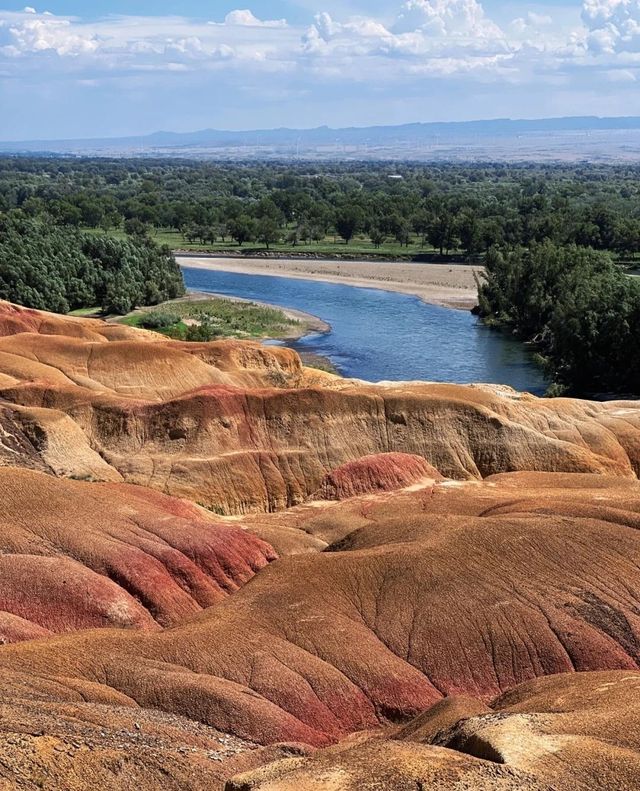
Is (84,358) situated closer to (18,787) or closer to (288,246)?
(18,787)

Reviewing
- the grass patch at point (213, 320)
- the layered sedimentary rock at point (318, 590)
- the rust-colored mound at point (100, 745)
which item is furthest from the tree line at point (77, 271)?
the rust-colored mound at point (100, 745)

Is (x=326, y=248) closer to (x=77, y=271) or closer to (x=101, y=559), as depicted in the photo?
(x=77, y=271)

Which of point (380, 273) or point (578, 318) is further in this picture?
point (380, 273)

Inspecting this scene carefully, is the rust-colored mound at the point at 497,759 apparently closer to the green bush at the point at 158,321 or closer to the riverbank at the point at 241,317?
the riverbank at the point at 241,317

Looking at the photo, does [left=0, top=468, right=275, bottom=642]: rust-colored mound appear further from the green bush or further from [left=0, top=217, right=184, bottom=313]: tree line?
[left=0, top=217, right=184, bottom=313]: tree line

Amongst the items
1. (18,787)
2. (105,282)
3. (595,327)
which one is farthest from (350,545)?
(105,282)

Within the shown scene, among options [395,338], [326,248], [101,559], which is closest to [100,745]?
[101,559]

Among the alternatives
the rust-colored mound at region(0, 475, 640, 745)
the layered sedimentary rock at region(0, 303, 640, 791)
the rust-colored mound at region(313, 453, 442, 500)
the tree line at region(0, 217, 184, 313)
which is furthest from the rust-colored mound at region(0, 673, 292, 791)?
the tree line at region(0, 217, 184, 313)
